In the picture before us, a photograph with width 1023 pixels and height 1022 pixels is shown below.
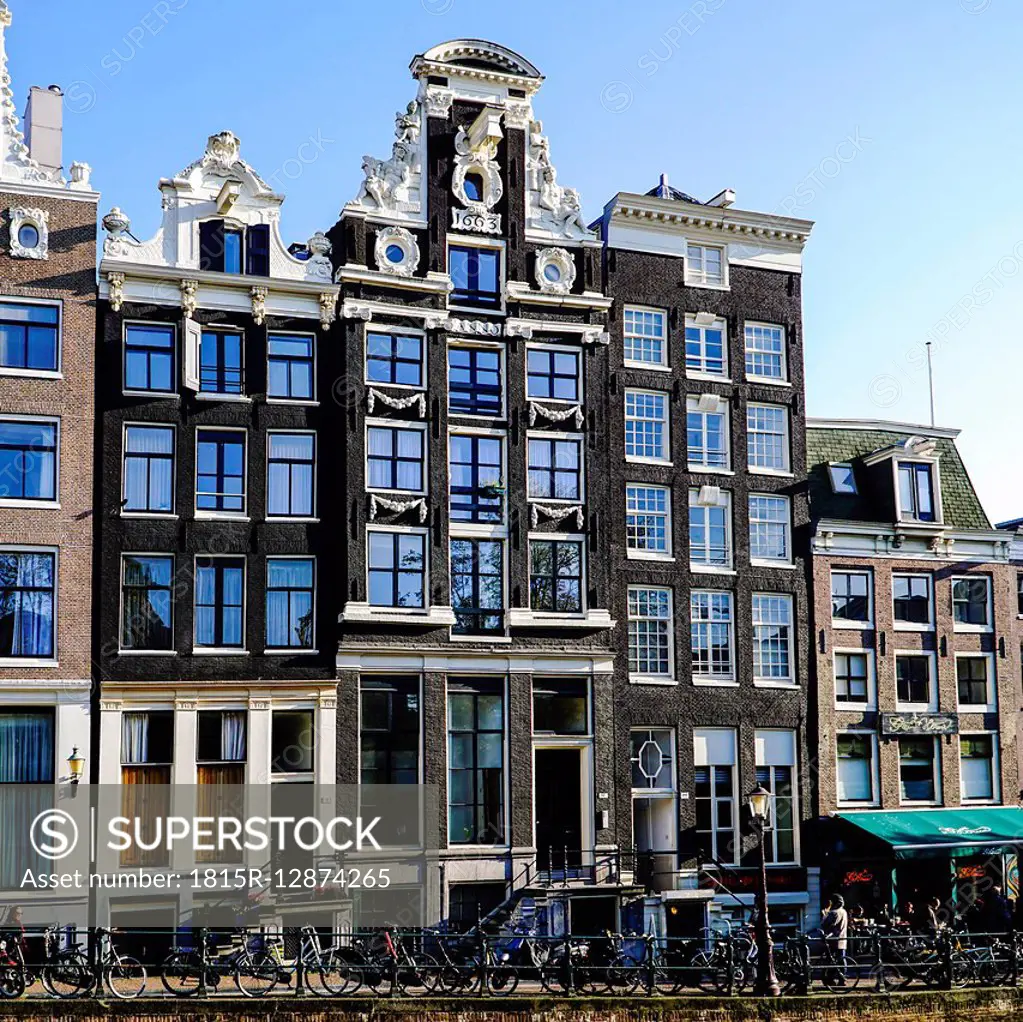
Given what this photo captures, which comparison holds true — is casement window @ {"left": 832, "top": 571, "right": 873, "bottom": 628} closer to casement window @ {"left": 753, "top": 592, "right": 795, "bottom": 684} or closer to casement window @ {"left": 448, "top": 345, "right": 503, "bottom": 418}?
casement window @ {"left": 753, "top": 592, "right": 795, "bottom": 684}

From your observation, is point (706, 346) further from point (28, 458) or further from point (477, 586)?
point (28, 458)

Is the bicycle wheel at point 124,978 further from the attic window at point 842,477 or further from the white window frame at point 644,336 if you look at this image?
the attic window at point 842,477

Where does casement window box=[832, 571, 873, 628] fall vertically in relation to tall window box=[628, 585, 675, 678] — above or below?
above

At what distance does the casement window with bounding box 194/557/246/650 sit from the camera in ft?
130

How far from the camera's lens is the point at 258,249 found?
40.9 m

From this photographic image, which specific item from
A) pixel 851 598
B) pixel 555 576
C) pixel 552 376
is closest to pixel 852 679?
pixel 851 598

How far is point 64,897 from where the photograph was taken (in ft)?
121

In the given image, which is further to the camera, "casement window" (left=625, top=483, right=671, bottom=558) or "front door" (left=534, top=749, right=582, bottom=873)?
"casement window" (left=625, top=483, right=671, bottom=558)

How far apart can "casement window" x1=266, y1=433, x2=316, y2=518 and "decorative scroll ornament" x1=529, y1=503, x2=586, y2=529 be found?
572 centimetres

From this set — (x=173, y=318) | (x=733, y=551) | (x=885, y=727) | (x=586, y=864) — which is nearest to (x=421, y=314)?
(x=173, y=318)

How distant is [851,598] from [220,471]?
60.5 ft

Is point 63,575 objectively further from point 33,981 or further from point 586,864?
point 586,864

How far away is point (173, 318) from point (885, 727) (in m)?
22.5

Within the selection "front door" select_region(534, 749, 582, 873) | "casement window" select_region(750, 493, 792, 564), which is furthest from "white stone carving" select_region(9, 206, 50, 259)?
"casement window" select_region(750, 493, 792, 564)
